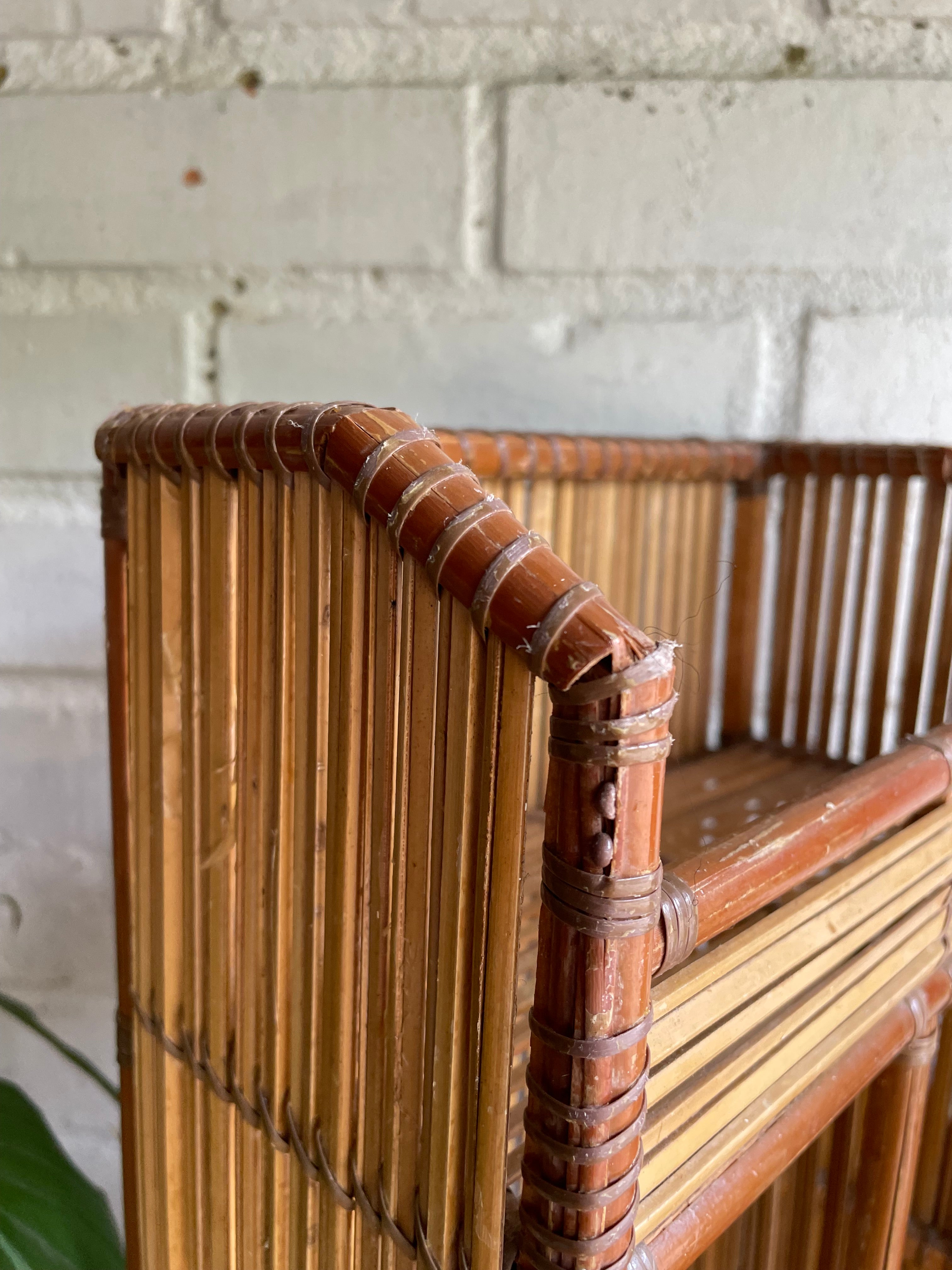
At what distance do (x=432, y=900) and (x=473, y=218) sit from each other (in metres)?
0.67

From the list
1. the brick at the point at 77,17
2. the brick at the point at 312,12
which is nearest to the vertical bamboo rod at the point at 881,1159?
the brick at the point at 312,12

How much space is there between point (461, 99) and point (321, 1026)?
28.5 inches

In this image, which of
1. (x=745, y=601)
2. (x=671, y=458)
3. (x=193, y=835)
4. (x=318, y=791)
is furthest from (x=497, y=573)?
(x=745, y=601)

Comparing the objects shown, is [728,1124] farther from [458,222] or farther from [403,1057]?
[458,222]

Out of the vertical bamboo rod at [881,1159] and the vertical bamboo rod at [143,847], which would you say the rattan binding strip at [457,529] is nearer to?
the vertical bamboo rod at [143,847]

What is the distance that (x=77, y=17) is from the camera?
83cm

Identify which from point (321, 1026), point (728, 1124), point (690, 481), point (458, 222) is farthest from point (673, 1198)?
point (458, 222)

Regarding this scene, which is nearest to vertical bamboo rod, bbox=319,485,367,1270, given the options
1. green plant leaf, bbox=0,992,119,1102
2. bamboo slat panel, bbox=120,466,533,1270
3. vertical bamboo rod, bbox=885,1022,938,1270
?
bamboo slat panel, bbox=120,466,533,1270

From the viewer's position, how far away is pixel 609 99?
31.3 inches

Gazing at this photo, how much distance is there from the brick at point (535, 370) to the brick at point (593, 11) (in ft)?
0.75

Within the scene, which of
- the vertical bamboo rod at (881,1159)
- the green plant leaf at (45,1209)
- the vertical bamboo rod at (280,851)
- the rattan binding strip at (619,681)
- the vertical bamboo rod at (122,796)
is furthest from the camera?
the green plant leaf at (45,1209)

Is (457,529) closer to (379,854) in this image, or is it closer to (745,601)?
(379,854)

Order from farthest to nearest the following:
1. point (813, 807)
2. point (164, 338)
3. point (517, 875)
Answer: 1. point (164, 338)
2. point (813, 807)
3. point (517, 875)

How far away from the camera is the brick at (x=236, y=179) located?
2.68 feet
